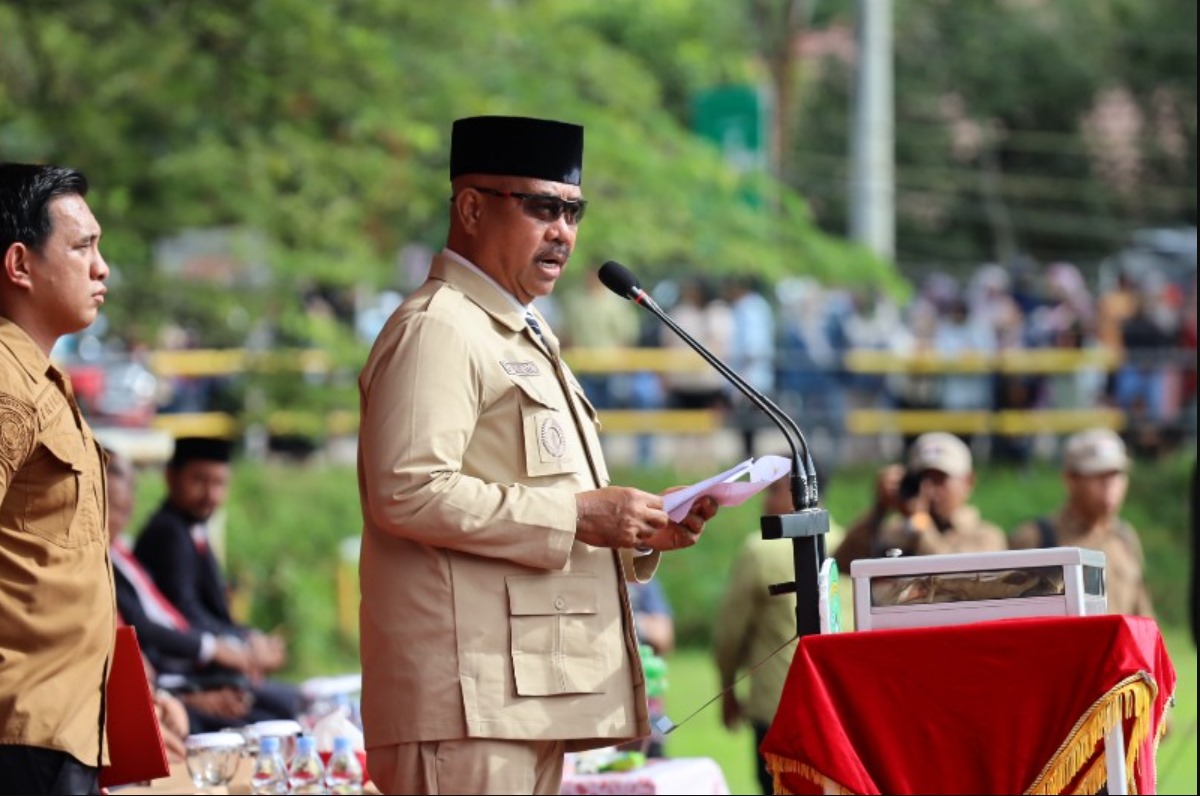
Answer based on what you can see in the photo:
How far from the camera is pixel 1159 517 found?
20047 millimetres

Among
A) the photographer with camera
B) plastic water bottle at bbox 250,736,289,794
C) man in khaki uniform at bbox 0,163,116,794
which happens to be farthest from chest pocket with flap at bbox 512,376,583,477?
the photographer with camera

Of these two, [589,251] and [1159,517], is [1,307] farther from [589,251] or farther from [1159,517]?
[1159,517]

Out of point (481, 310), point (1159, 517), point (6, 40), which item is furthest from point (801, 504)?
point (1159, 517)

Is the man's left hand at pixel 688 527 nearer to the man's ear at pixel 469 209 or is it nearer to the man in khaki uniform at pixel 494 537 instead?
the man in khaki uniform at pixel 494 537

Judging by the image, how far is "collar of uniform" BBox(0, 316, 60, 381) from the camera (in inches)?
193

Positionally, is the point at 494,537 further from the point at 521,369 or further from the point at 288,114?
the point at 288,114

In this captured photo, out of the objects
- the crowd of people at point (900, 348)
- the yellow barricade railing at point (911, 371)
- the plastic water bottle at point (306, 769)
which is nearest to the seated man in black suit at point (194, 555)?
the plastic water bottle at point (306, 769)

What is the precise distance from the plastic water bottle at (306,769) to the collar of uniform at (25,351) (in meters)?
2.14

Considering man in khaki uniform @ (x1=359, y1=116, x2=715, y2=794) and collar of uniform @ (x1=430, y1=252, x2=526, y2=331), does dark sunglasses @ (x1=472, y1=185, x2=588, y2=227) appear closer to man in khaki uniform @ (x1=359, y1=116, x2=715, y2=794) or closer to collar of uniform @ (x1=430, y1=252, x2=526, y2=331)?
man in khaki uniform @ (x1=359, y1=116, x2=715, y2=794)

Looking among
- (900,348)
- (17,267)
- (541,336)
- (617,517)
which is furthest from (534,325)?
(900,348)

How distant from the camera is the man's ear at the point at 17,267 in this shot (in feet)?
16.3

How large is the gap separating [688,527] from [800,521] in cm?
24

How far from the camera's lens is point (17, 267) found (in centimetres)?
499

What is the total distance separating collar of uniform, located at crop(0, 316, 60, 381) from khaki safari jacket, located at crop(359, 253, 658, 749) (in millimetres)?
645
